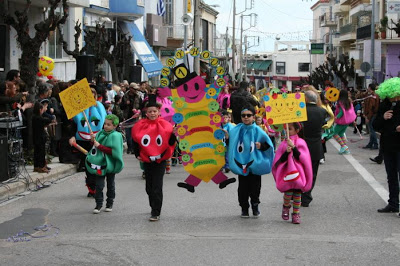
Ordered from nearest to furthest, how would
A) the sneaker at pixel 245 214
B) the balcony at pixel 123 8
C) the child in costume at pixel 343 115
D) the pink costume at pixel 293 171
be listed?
1. the pink costume at pixel 293 171
2. the sneaker at pixel 245 214
3. the child in costume at pixel 343 115
4. the balcony at pixel 123 8

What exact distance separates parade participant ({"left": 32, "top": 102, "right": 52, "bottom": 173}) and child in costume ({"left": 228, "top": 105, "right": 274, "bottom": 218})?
502cm

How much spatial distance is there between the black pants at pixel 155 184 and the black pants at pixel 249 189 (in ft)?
3.53

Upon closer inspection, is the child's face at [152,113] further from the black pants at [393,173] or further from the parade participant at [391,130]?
the black pants at [393,173]

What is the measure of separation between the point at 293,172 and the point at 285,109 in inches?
33.1

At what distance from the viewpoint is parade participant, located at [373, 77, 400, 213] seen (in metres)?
10.1

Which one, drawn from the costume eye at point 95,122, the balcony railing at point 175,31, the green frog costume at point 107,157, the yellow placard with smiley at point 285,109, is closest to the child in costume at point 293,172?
the yellow placard with smiley at point 285,109

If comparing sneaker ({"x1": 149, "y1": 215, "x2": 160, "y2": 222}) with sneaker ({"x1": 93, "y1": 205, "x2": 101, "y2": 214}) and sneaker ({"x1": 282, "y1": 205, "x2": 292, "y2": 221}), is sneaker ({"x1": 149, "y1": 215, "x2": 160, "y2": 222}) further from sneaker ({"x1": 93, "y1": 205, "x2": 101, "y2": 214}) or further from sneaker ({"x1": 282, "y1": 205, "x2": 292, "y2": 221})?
sneaker ({"x1": 282, "y1": 205, "x2": 292, "y2": 221})

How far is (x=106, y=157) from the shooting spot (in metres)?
10.4

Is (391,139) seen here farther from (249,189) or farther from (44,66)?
(44,66)

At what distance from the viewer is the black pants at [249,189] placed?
9.81 metres

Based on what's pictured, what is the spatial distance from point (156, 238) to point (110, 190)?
85.6 inches

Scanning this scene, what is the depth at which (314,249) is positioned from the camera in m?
7.96

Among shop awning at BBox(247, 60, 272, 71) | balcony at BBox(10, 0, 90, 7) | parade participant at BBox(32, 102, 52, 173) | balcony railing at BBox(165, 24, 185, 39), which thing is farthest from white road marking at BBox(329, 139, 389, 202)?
shop awning at BBox(247, 60, 272, 71)

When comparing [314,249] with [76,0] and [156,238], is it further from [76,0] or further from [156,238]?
[76,0]
